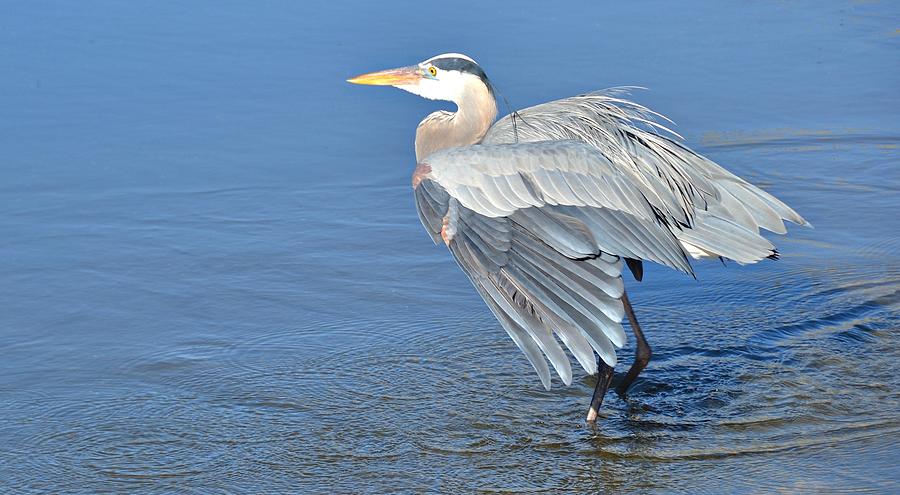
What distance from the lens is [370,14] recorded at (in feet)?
37.3

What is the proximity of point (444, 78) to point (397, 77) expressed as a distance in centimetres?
35

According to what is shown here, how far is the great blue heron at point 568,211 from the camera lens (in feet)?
15.7

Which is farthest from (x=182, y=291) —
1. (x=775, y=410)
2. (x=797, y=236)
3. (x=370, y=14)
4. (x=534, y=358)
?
(x=370, y=14)

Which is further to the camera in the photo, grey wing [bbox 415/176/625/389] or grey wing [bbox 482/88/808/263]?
grey wing [bbox 482/88/808/263]

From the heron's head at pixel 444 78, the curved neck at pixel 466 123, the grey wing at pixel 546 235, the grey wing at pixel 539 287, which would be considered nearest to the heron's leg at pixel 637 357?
the grey wing at pixel 546 235

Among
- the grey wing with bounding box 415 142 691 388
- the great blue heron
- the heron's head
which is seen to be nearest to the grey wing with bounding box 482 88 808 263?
the great blue heron

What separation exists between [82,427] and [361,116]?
4.55 m

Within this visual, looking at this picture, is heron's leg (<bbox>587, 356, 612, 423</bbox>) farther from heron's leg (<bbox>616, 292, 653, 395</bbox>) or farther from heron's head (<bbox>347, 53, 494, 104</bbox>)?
heron's head (<bbox>347, 53, 494, 104</bbox>)

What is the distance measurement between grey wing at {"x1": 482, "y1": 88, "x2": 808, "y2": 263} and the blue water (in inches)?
24.4

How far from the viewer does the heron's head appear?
20.4 feet

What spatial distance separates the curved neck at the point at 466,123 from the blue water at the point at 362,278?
83cm

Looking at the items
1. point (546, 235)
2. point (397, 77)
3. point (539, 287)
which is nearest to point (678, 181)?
point (546, 235)

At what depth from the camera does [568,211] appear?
5.28m

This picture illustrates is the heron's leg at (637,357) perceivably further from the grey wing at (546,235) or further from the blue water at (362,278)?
the grey wing at (546,235)
